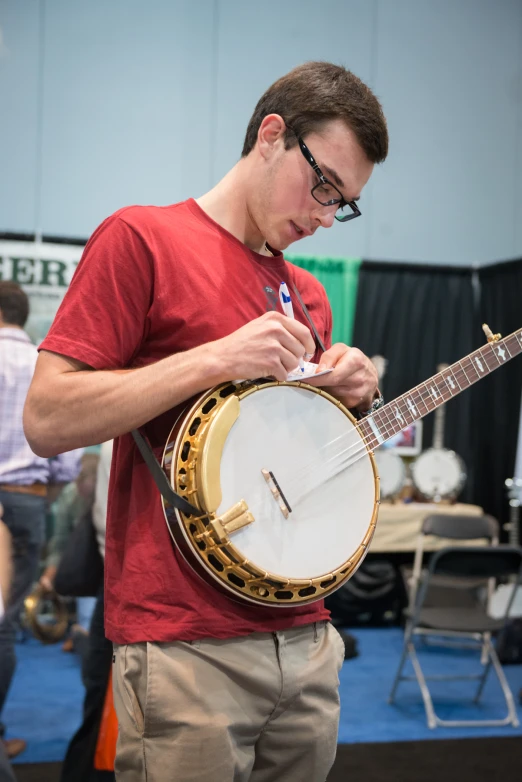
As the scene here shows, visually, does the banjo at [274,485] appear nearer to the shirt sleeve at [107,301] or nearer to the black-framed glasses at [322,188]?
the shirt sleeve at [107,301]

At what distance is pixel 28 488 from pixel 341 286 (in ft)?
13.6

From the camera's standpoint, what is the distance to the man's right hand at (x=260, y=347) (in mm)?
1222

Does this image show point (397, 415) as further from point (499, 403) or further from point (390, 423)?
point (499, 403)

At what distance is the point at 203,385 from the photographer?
48.4 inches

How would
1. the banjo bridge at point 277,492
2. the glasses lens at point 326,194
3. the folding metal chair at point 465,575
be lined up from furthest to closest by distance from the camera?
the folding metal chair at point 465,575 < the glasses lens at point 326,194 < the banjo bridge at point 277,492

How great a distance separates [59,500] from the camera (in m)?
3.99

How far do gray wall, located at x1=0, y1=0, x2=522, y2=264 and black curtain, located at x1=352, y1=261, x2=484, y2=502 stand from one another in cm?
33

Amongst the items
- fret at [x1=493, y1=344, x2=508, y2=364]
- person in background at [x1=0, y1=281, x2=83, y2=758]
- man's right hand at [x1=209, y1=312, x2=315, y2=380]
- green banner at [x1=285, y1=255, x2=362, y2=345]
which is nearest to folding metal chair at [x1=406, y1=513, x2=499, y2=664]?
green banner at [x1=285, y1=255, x2=362, y2=345]

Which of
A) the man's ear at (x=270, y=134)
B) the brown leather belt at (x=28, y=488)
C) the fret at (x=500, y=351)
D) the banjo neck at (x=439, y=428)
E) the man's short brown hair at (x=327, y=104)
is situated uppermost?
the man's short brown hair at (x=327, y=104)

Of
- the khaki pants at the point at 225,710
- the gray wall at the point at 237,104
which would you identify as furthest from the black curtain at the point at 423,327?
the khaki pants at the point at 225,710

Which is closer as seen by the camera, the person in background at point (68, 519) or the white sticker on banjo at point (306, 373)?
the white sticker on banjo at point (306, 373)

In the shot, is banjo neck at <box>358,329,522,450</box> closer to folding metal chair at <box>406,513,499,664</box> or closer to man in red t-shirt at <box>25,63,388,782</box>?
man in red t-shirt at <box>25,63,388,782</box>

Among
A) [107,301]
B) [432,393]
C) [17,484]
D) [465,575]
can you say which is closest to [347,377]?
[432,393]

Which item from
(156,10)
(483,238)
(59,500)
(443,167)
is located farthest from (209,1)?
(59,500)
